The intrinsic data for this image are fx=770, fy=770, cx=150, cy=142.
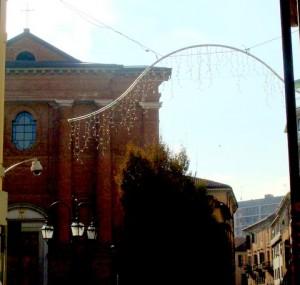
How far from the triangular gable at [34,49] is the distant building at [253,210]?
459ft

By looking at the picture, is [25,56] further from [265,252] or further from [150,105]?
[265,252]

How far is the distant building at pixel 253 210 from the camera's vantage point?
181400 millimetres

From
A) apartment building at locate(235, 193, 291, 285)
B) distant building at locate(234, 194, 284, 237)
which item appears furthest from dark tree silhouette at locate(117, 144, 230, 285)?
distant building at locate(234, 194, 284, 237)

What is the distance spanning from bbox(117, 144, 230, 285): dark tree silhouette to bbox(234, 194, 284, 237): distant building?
14793 cm

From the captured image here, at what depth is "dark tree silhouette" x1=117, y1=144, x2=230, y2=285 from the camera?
3009cm

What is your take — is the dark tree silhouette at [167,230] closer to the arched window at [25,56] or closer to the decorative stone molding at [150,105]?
the decorative stone molding at [150,105]

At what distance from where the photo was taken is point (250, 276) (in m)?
106

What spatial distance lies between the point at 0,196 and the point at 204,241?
17240mm

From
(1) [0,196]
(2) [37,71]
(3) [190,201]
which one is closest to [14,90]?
(2) [37,71]

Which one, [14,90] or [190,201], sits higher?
[14,90]

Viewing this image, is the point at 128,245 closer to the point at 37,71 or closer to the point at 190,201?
the point at 190,201

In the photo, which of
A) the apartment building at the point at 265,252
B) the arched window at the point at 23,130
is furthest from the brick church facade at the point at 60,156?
the apartment building at the point at 265,252

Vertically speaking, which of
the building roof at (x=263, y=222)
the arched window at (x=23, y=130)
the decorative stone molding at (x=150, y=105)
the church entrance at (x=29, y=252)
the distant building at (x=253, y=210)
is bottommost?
the church entrance at (x=29, y=252)

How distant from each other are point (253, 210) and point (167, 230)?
15914cm
